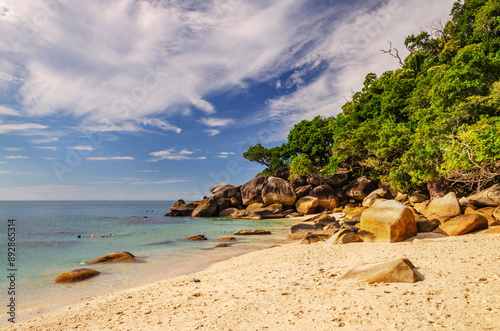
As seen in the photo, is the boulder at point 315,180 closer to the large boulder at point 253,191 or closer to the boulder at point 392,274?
the large boulder at point 253,191

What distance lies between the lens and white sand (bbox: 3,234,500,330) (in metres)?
3.27

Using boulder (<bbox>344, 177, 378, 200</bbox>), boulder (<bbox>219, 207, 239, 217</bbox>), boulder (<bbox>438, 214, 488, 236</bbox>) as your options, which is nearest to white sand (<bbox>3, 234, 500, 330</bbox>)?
boulder (<bbox>438, 214, 488, 236</bbox>)

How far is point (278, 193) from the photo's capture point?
2989cm

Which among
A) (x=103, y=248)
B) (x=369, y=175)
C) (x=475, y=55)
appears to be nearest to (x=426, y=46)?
(x=369, y=175)

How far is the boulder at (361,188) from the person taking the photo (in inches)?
1053

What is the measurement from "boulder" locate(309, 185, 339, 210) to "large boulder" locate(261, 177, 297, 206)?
244 centimetres

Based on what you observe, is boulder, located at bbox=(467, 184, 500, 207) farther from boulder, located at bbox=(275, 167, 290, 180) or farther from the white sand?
boulder, located at bbox=(275, 167, 290, 180)

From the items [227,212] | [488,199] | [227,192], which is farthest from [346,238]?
[227,192]

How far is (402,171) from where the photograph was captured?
19.0 m

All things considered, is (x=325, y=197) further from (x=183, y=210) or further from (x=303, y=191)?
(x=183, y=210)

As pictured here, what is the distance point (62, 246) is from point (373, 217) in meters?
15.9

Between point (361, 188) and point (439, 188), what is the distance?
9215 mm

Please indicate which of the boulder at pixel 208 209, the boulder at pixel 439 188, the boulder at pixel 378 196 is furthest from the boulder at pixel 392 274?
the boulder at pixel 208 209

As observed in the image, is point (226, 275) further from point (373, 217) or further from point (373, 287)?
point (373, 217)
